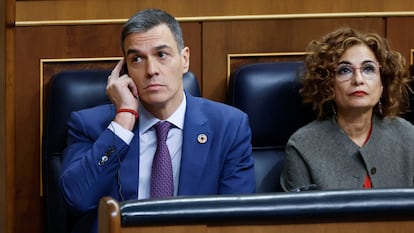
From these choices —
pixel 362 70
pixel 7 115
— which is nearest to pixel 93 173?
pixel 7 115

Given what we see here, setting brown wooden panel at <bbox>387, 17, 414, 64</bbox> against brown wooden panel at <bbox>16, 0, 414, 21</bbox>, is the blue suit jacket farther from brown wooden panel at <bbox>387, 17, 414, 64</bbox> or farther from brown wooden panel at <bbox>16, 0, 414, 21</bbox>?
brown wooden panel at <bbox>387, 17, 414, 64</bbox>

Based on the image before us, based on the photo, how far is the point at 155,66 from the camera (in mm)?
1577

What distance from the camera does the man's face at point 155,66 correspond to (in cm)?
158

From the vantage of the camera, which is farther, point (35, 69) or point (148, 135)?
point (35, 69)

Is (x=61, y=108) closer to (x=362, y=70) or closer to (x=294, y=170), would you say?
(x=294, y=170)

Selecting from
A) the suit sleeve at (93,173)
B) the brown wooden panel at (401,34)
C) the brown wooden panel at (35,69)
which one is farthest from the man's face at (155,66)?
the brown wooden panel at (401,34)

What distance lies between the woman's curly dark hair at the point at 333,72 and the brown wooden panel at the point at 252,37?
7.2 inches

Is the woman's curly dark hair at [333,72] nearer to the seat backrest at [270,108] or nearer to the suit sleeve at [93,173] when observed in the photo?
the seat backrest at [270,108]

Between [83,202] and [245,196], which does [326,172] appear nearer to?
[83,202]

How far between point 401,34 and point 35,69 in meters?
0.87

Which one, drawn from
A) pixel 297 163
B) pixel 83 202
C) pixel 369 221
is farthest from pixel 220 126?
pixel 369 221

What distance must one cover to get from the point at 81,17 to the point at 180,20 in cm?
24

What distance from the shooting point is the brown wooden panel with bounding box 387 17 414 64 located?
6.49ft

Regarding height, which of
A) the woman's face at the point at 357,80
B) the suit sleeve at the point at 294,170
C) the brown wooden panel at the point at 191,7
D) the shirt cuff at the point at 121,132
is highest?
the brown wooden panel at the point at 191,7
